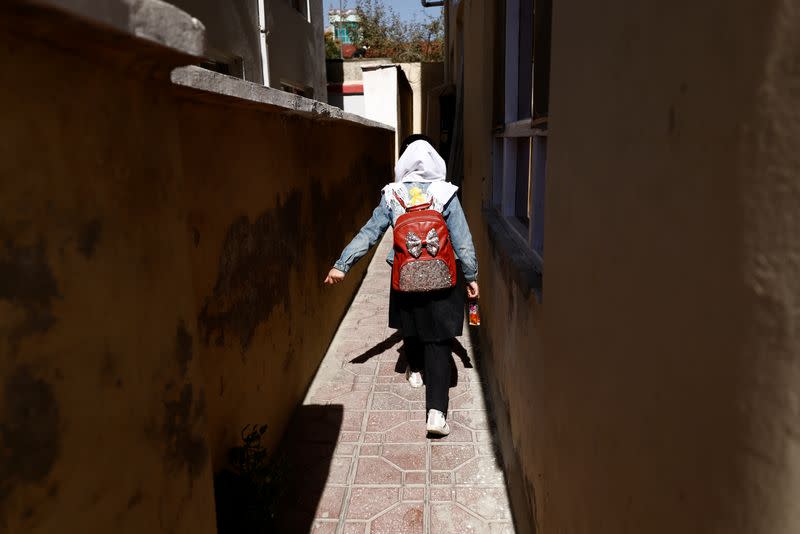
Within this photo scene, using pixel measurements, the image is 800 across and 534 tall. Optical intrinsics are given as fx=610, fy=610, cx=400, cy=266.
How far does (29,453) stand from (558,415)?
1498 mm

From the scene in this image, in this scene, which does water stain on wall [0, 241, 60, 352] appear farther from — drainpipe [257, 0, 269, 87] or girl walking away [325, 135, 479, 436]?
drainpipe [257, 0, 269, 87]

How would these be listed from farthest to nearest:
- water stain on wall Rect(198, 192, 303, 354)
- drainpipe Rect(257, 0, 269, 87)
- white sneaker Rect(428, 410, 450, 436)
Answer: drainpipe Rect(257, 0, 269, 87) < white sneaker Rect(428, 410, 450, 436) < water stain on wall Rect(198, 192, 303, 354)

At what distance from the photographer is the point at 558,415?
1.96 m

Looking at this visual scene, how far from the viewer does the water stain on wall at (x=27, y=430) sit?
88 cm

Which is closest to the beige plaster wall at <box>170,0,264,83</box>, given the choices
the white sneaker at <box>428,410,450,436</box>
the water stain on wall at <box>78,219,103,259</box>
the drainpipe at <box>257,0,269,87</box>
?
the drainpipe at <box>257,0,269,87</box>

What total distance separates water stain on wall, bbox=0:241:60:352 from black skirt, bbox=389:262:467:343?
2.85m

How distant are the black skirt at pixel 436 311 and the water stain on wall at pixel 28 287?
2847 mm

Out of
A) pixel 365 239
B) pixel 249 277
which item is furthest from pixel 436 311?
pixel 249 277

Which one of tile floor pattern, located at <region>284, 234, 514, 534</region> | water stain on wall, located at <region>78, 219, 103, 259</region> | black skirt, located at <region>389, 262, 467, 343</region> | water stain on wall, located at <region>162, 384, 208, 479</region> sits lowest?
tile floor pattern, located at <region>284, 234, 514, 534</region>

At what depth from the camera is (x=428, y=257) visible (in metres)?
3.58

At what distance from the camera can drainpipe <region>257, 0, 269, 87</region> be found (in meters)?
9.17

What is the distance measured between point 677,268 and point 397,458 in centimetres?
276

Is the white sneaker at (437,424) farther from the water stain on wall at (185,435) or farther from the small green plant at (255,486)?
the water stain on wall at (185,435)

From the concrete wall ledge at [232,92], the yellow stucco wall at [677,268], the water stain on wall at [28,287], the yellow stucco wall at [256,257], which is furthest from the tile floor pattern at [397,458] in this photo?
the water stain on wall at [28,287]
